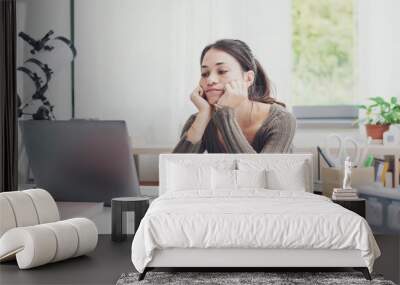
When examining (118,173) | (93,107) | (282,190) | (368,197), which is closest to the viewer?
(282,190)

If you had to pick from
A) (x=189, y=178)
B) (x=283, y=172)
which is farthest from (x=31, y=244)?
(x=283, y=172)

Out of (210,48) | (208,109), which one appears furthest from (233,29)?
(208,109)

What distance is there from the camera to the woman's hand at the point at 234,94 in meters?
7.27

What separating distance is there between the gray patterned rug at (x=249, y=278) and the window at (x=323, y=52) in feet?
11.2

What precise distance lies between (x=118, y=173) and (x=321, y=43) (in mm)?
2950

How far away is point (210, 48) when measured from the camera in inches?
290

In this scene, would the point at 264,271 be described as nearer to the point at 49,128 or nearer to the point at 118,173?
the point at 118,173

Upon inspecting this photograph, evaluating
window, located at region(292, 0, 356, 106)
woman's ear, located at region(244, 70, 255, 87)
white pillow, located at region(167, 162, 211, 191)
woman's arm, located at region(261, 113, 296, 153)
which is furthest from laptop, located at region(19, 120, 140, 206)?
window, located at region(292, 0, 356, 106)

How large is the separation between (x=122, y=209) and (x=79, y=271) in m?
1.19

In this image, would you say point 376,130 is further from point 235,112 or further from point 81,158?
point 81,158

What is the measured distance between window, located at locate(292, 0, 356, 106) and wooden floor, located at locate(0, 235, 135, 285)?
3309mm

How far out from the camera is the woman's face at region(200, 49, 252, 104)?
7293 millimetres

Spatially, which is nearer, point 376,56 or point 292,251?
point 292,251

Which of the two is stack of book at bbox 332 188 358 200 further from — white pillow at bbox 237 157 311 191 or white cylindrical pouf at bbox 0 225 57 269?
white cylindrical pouf at bbox 0 225 57 269
